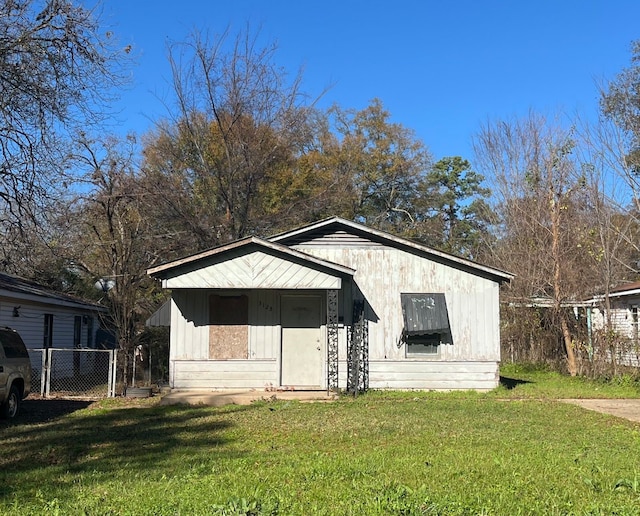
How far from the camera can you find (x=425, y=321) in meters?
14.8

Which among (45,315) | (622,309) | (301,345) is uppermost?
(622,309)

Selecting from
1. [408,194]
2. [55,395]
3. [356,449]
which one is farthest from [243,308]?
[408,194]

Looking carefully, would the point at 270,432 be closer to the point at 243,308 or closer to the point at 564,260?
the point at 243,308

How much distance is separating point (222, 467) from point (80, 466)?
1812mm

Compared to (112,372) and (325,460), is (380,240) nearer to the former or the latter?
(112,372)

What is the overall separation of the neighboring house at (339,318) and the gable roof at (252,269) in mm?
25

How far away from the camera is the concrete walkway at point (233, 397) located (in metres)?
13.5

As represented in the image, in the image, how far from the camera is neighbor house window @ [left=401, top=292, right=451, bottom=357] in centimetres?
1482

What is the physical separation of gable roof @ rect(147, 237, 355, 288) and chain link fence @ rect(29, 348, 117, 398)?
2.63m

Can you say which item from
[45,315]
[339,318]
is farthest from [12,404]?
[45,315]

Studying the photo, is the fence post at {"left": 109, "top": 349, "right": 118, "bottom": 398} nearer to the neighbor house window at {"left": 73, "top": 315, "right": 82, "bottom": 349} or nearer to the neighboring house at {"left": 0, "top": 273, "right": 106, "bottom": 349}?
the neighboring house at {"left": 0, "top": 273, "right": 106, "bottom": 349}

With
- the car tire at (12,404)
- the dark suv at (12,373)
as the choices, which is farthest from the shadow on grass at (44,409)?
the dark suv at (12,373)

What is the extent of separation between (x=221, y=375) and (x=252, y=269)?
104 inches

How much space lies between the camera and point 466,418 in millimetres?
10961
